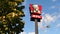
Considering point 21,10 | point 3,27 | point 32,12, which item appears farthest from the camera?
point 32,12

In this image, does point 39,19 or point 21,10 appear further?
point 39,19

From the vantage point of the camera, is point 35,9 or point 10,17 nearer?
point 10,17

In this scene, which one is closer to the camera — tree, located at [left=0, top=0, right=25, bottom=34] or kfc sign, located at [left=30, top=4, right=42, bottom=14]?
tree, located at [left=0, top=0, right=25, bottom=34]

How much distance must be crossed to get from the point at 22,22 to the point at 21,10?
2.26 m

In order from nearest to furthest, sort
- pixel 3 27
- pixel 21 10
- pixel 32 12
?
pixel 3 27
pixel 21 10
pixel 32 12

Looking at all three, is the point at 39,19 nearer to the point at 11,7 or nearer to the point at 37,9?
the point at 37,9

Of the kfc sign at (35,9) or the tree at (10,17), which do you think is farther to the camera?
the kfc sign at (35,9)

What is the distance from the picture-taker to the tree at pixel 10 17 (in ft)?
105

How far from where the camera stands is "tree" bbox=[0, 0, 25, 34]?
105ft

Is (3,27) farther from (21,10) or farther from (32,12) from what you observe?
(32,12)

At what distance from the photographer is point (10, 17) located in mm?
32125

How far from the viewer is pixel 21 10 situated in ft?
113

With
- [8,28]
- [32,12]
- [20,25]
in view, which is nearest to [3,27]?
[8,28]

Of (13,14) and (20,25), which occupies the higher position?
(13,14)
